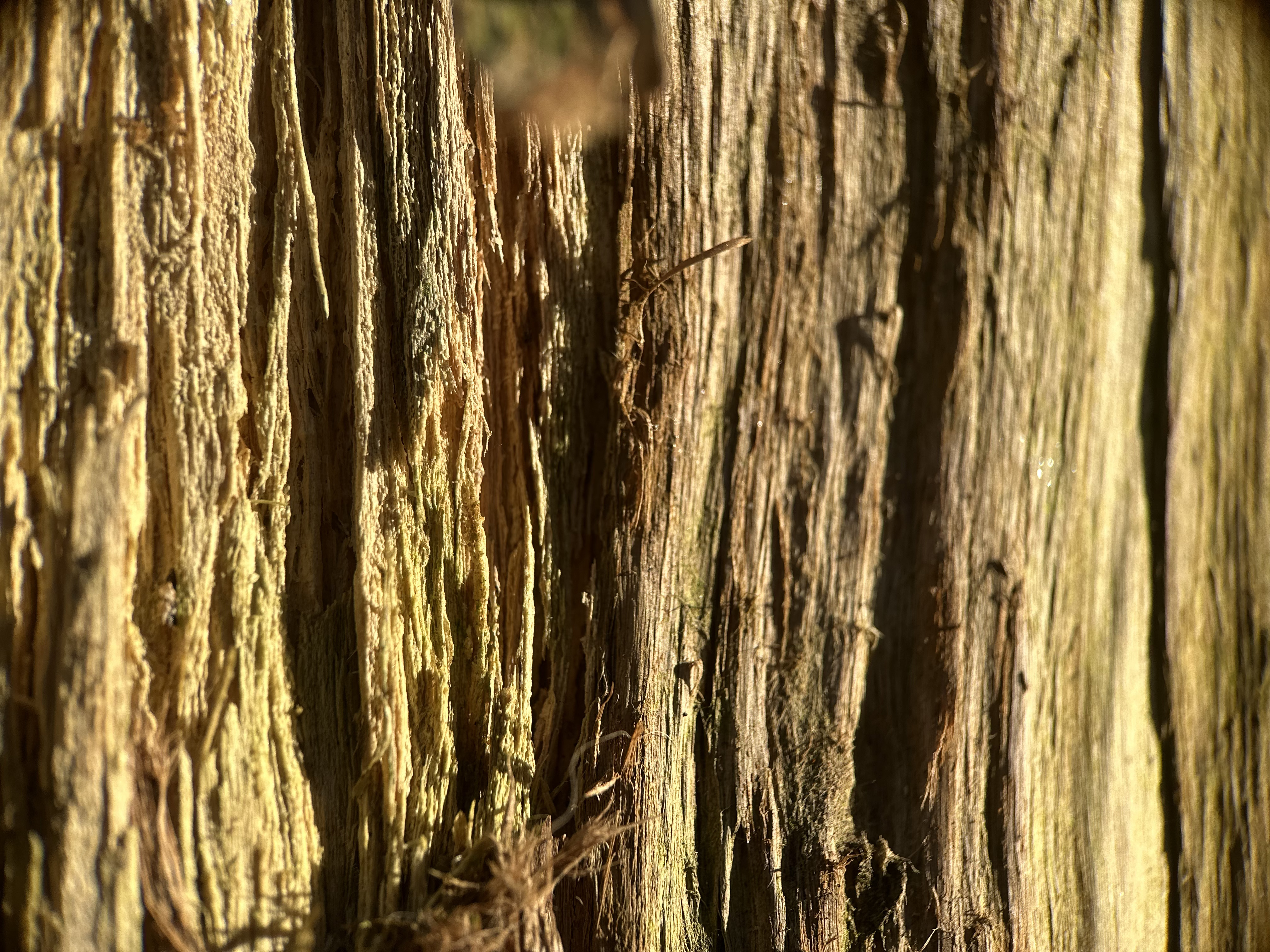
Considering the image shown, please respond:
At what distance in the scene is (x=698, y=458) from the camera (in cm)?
121

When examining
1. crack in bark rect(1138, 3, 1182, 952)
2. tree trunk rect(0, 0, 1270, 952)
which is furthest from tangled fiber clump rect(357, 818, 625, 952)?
crack in bark rect(1138, 3, 1182, 952)

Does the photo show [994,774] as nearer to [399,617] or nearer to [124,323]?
[399,617]

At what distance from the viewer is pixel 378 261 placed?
1.15 metres

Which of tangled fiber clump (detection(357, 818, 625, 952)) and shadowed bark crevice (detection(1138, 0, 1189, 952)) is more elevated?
shadowed bark crevice (detection(1138, 0, 1189, 952))

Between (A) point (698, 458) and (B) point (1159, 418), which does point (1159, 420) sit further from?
(A) point (698, 458)

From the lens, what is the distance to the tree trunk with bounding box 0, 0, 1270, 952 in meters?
1.08

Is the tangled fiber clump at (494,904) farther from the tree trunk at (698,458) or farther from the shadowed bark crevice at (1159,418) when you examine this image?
the shadowed bark crevice at (1159,418)

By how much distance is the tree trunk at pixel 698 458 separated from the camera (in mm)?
1077

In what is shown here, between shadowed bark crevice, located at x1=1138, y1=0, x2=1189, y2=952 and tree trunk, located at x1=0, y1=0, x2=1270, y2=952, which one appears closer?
tree trunk, located at x1=0, y1=0, x2=1270, y2=952

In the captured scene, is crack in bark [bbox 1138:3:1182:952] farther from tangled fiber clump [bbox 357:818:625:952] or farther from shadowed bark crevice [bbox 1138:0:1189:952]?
tangled fiber clump [bbox 357:818:625:952]

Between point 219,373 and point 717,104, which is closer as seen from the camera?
point 219,373

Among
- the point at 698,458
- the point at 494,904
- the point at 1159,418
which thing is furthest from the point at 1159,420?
the point at 494,904

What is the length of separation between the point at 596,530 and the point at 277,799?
53 cm

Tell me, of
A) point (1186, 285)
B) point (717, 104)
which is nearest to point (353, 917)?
point (717, 104)
